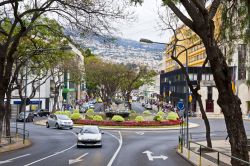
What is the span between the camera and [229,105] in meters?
13.5

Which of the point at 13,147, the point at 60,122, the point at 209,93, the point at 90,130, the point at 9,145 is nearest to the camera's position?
the point at 13,147

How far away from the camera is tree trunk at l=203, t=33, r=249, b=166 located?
44.0 ft

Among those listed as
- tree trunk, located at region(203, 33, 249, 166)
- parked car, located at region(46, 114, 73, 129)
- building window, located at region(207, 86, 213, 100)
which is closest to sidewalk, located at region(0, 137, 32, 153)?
parked car, located at region(46, 114, 73, 129)

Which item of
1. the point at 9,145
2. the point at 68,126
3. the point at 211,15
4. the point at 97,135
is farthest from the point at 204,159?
the point at 68,126

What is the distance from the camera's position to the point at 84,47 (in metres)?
23.9

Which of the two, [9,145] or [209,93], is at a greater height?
[209,93]

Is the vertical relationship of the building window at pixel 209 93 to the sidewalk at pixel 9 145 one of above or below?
above

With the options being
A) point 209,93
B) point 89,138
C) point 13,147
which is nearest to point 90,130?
point 89,138

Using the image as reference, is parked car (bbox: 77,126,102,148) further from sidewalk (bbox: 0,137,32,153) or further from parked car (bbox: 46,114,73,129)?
parked car (bbox: 46,114,73,129)

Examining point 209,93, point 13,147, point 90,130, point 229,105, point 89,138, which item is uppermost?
point 209,93

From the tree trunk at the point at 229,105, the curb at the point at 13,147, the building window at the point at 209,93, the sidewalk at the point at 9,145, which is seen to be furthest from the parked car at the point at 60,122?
the building window at the point at 209,93

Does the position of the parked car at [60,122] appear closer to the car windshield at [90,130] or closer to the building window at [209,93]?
the car windshield at [90,130]

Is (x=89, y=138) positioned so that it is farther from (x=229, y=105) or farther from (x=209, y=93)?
(x=209, y=93)

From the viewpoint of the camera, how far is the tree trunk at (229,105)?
527 inches
